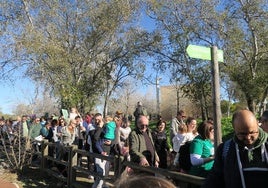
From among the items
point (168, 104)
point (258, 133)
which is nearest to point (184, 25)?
point (258, 133)

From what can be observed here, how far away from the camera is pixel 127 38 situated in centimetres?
2317

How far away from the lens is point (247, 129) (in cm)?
283

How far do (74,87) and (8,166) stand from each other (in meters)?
10.3

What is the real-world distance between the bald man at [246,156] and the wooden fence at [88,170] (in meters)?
0.92

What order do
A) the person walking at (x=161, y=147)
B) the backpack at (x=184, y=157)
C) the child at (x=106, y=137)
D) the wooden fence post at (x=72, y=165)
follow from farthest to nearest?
the wooden fence post at (x=72, y=165) < the child at (x=106, y=137) < the person walking at (x=161, y=147) < the backpack at (x=184, y=157)

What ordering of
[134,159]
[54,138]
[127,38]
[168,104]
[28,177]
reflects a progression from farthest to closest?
[168,104] → [127,38] → [54,138] → [28,177] → [134,159]

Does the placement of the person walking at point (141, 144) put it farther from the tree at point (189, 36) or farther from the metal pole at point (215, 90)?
the tree at point (189, 36)

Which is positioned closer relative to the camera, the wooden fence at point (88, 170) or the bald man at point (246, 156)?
the bald man at point (246, 156)

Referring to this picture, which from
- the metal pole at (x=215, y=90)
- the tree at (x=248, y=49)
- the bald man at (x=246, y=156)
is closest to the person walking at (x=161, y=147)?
the metal pole at (x=215, y=90)

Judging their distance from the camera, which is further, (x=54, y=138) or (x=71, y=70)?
(x=71, y=70)

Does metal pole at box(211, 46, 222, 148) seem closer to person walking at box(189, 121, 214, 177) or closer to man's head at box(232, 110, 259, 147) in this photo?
person walking at box(189, 121, 214, 177)

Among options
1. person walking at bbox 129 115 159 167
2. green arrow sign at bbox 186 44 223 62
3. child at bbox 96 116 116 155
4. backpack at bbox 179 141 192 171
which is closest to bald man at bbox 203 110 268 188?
green arrow sign at bbox 186 44 223 62

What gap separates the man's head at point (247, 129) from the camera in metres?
2.83

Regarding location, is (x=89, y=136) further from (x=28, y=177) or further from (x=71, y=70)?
(x=71, y=70)
